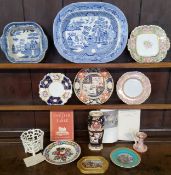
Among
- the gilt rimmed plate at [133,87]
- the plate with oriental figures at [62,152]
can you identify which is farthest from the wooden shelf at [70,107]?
the plate with oriental figures at [62,152]

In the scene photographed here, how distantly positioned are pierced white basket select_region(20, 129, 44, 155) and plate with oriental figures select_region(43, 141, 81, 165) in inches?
1.6

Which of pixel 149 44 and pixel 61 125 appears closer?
pixel 149 44

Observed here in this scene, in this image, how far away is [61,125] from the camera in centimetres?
118

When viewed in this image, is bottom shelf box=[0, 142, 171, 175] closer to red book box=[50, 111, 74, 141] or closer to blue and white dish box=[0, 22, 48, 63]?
red book box=[50, 111, 74, 141]

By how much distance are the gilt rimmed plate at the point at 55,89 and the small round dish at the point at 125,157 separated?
30 cm

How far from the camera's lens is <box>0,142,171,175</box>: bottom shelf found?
1.03 meters

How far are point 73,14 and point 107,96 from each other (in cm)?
36

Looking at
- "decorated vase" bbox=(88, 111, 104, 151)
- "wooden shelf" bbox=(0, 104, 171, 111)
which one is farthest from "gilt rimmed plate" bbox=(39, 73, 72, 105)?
"decorated vase" bbox=(88, 111, 104, 151)

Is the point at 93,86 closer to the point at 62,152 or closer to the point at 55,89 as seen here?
the point at 55,89

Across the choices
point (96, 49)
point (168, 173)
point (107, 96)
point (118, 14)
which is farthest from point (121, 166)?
point (118, 14)

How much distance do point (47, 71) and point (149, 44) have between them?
426 mm

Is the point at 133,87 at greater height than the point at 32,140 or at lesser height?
greater

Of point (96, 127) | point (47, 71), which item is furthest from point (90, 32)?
point (96, 127)

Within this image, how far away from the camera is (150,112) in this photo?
122 cm
